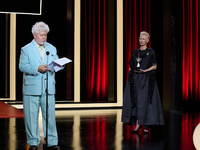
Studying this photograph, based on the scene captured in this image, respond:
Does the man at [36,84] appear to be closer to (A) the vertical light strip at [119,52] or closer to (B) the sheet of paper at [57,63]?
(B) the sheet of paper at [57,63]

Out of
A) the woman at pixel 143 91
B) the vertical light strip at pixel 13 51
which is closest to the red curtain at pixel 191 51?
the woman at pixel 143 91

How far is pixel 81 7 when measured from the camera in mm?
7988

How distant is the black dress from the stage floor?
0.70ft

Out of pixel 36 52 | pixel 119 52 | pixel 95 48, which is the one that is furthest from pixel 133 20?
pixel 36 52

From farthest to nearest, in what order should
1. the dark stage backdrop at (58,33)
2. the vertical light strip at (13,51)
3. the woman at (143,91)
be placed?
the dark stage backdrop at (58,33) → the vertical light strip at (13,51) → the woman at (143,91)

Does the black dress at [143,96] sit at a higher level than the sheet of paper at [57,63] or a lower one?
lower

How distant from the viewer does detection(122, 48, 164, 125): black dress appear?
4387 millimetres

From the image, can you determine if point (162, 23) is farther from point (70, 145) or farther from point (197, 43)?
point (70, 145)

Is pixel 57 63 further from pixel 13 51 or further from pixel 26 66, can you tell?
pixel 13 51

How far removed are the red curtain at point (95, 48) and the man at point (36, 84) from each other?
4606 mm

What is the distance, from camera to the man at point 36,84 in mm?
3367

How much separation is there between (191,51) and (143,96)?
12.0 ft

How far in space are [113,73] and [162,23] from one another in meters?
1.59

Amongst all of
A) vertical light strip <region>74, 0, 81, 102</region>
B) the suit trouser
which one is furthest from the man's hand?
vertical light strip <region>74, 0, 81, 102</region>
